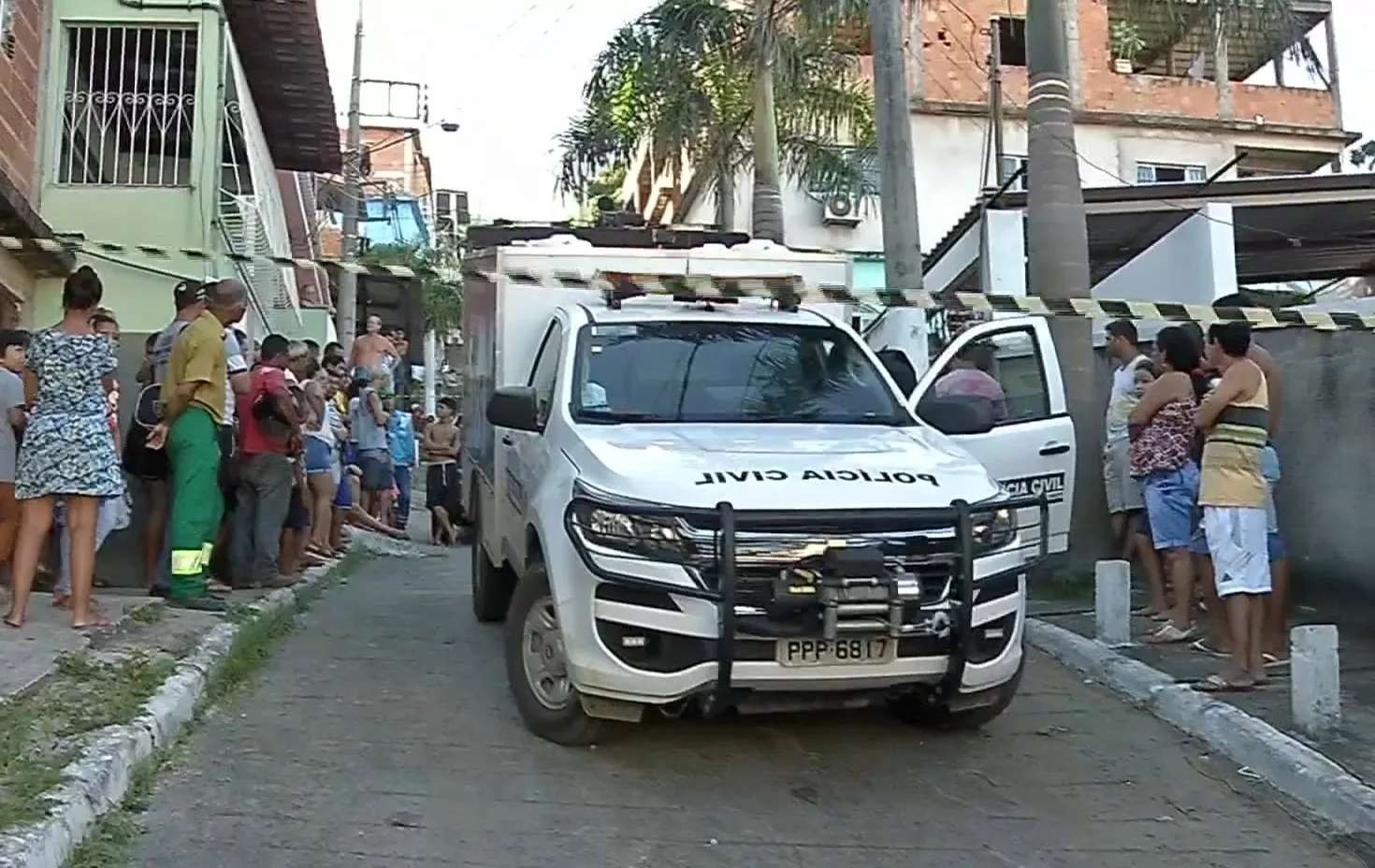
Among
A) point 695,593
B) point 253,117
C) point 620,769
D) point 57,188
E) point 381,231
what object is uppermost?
point 381,231

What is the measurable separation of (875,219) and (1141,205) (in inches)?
489

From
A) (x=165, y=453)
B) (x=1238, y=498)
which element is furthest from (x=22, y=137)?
(x=1238, y=498)

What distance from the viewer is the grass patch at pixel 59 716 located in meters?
4.36

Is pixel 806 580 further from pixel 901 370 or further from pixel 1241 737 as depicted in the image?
pixel 901 370

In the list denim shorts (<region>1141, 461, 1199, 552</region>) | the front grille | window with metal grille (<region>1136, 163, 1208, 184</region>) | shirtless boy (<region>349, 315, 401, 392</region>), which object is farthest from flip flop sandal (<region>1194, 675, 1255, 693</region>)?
window with metal grille (<region>1136, 163, 1208, 184</region>)

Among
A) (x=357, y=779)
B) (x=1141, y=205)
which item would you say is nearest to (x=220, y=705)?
(x=357, y=779)

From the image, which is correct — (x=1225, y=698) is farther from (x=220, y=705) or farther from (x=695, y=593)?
(x=220, y=705)

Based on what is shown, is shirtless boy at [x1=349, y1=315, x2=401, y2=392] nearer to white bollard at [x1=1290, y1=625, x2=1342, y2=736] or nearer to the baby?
the baby

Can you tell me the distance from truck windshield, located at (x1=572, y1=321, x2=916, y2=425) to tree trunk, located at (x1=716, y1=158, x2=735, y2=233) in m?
14.0

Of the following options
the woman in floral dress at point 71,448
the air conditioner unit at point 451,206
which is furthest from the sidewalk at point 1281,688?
the air conditioner unit at point 451,206

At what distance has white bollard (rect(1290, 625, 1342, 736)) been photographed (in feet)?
18.9

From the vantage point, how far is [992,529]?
17.7 feet

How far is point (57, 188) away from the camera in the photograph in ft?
45.6

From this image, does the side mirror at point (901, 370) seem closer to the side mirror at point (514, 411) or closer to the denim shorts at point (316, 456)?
the side mirror at point (514, 411)
